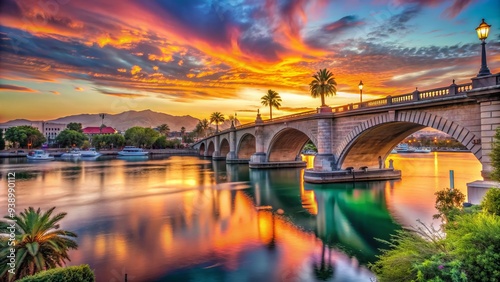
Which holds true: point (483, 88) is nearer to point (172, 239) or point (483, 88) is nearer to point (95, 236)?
point (172, 239)

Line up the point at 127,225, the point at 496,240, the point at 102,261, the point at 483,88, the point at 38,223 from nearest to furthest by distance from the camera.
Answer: the point at 496,240
the point at 38,223
the point at 102,261
the point at 483,88
the point at 127,225

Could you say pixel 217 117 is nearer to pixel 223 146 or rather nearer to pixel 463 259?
pixel 223 146

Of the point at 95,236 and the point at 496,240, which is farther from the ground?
the point at 496,240

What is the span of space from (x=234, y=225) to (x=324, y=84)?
111 ft

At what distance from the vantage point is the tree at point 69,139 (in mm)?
144012

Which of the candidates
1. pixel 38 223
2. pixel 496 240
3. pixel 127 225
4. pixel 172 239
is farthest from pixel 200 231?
pixel 496 240

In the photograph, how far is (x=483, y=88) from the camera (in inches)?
683

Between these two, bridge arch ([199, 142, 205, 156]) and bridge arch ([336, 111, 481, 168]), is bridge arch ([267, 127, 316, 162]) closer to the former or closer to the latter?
bridge arch ([336, 111, 481, 168])

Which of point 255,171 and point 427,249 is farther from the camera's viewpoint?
point 255,171

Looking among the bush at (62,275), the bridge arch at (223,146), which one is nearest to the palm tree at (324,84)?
the bush at (62,275)

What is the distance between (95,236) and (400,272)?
18.4 m

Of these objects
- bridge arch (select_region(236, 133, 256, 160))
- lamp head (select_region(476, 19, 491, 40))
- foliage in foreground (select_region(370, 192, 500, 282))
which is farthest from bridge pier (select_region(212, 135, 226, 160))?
foliage in foreground (select_region(370, 192, 500, 282))

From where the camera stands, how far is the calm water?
14.5m

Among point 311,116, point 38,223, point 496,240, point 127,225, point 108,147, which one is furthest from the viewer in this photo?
point 108,147
